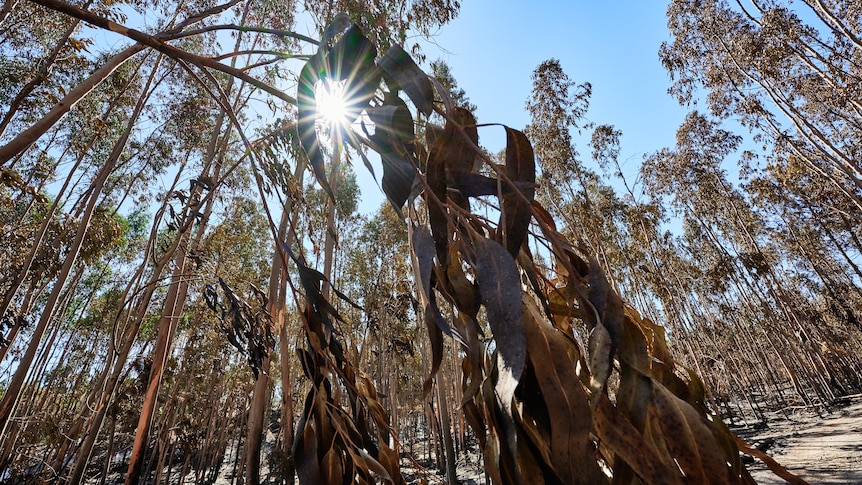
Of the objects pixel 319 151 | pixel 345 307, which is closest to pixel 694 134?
pixel 345 307

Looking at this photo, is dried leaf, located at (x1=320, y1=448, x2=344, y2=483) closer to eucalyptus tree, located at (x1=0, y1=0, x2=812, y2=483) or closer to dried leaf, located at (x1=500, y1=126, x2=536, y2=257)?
eucalyptus tree, located at (x1=0, y1=0, x2=812, y2=483)

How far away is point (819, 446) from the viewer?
5.37 metres

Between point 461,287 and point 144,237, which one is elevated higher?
point 144,237

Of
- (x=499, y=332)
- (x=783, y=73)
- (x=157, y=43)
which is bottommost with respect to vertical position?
(x=499, y=332)

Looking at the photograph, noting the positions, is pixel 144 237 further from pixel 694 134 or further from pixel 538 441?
pixel 694 134

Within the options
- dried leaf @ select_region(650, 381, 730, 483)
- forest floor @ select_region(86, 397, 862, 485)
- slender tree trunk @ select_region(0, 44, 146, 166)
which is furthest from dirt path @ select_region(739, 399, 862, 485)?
slender tree trunk @ select_region(0, 44, 146, 166)

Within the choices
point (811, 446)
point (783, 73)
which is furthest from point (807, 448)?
point (783, 73)

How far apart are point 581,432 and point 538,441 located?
0.21 feet

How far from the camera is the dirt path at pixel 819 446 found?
4094 millimetres

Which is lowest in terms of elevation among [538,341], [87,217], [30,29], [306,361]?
[538,341]

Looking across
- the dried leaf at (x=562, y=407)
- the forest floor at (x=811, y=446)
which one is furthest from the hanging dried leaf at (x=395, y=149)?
the forest floor at (x=811, y=446)

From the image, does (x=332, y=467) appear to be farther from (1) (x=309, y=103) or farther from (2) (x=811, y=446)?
(2) (x=811, y=446)

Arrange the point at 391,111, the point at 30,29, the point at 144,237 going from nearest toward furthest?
the point at 391,111 < the point at 30,29 < the point at 144,237

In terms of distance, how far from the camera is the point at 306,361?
853 mm
